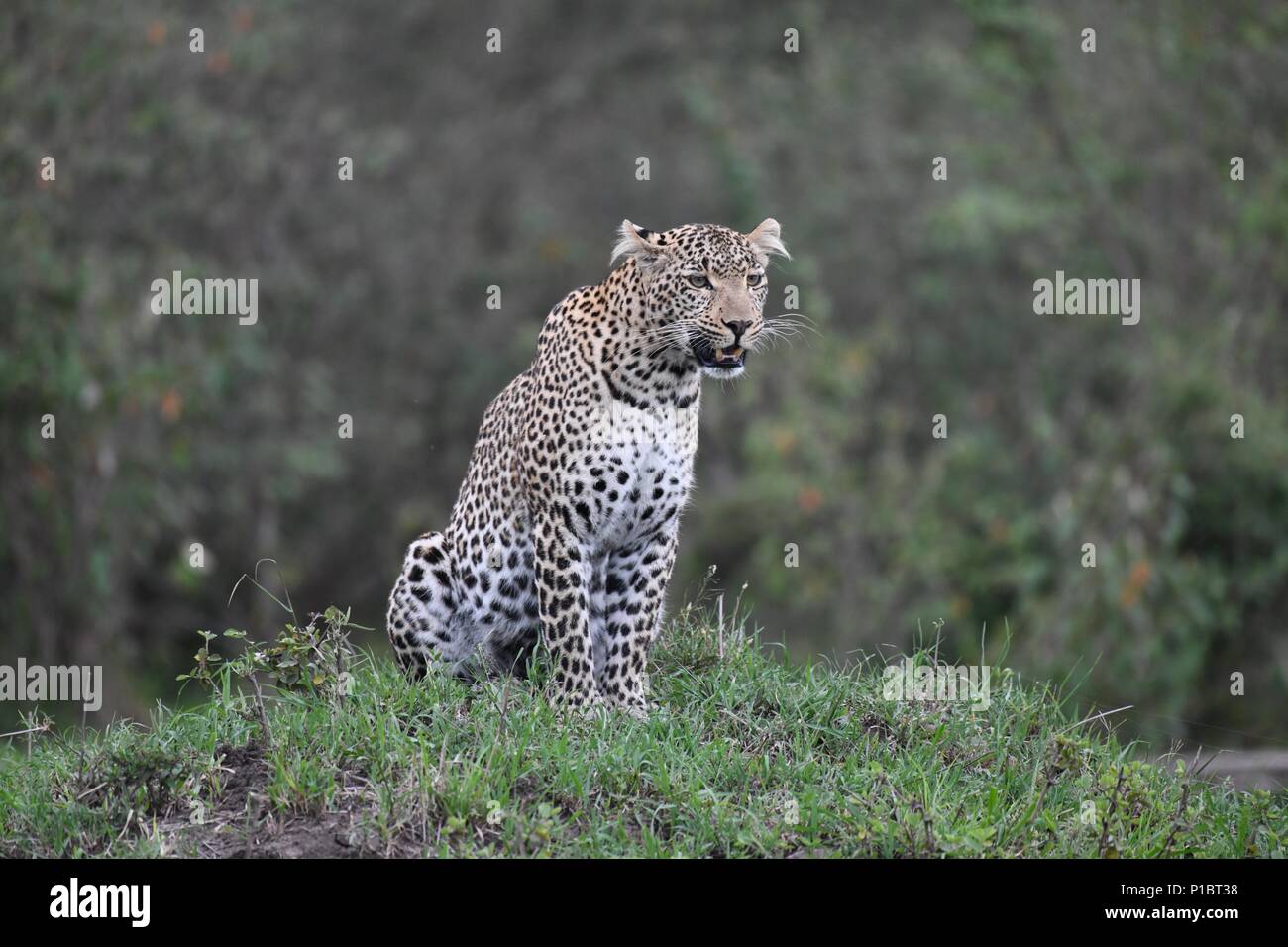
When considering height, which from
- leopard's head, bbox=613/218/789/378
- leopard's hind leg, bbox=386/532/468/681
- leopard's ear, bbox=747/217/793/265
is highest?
leopard's ear, bbox=747/217/793/265

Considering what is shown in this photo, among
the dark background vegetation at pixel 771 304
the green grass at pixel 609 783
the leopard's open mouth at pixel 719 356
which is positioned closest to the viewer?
the green grass at pixel 609 783

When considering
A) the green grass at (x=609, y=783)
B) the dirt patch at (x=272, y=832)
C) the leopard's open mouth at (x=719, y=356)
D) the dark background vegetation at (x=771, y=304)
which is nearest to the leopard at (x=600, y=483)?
the leopard's open mouth at (x=719, y=356)

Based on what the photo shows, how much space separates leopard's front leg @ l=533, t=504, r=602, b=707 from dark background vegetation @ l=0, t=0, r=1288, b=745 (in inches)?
134

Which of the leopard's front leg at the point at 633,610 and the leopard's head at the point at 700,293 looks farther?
the leopard's front leg at the point at 633,610

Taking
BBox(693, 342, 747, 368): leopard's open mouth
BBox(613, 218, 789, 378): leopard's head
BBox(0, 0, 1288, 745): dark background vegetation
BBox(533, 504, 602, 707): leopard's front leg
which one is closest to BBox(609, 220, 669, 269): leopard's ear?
BBox(613, 218, 789, 378): leopard's head

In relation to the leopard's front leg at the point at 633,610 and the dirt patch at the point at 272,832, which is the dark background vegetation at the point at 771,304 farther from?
the dirt patch at the point at 272,832

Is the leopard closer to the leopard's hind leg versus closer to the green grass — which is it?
the leopard's hind leg

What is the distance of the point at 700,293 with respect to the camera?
770 cm

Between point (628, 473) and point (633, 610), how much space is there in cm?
72

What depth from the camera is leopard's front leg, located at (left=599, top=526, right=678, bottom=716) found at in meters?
8.03

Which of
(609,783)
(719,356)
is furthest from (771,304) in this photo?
(609,783)

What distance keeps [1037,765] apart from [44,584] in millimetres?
9880

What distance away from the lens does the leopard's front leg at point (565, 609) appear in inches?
307

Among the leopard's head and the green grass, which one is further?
the leopard's head
